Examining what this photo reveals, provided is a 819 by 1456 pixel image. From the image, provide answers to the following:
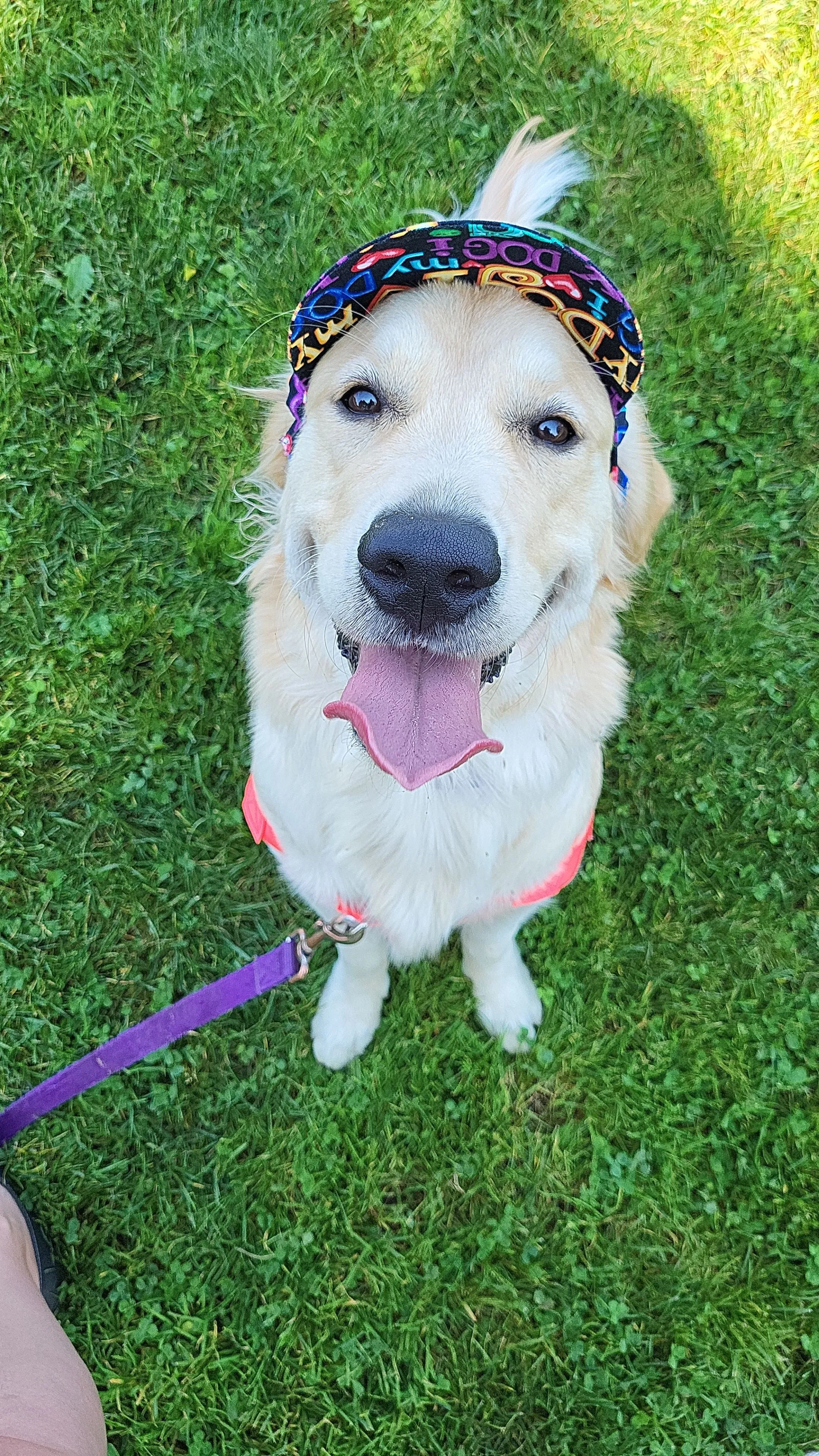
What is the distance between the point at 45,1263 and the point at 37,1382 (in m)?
0.85

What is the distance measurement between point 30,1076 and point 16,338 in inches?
121

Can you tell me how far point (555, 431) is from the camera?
6.76 feet

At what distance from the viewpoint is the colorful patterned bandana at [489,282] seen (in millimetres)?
1884

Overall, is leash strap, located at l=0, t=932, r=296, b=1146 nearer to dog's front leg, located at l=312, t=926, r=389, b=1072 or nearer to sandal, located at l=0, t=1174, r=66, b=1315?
dog's front leg, located at l=312, t=926, r=389, b=1072

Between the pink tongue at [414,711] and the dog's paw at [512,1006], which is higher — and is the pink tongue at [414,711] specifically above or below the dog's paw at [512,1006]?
above

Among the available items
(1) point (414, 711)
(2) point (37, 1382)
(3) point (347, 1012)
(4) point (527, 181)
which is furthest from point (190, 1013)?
(4) point (527, 181)

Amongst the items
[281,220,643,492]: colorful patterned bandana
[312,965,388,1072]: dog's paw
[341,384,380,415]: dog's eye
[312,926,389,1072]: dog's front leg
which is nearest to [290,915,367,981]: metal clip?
[312,926,389,1072]: dog's front leg

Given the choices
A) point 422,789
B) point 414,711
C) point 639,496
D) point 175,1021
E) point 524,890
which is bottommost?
point 175,1021

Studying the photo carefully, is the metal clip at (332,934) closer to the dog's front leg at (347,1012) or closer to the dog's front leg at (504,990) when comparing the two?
the dog's front leg at (347,1012)

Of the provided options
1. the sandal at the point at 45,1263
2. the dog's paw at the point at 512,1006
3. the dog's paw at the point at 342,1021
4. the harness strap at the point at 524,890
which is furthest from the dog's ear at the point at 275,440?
the sandal at the point at 45,1263

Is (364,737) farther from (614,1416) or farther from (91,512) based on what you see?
(614,1416)

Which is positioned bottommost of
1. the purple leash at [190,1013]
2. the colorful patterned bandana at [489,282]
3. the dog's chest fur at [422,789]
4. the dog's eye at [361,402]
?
the purple leash at [190,1013]

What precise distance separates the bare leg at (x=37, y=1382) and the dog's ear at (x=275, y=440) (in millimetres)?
2408

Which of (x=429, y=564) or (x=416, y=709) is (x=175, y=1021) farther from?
(x=429, y=564)
